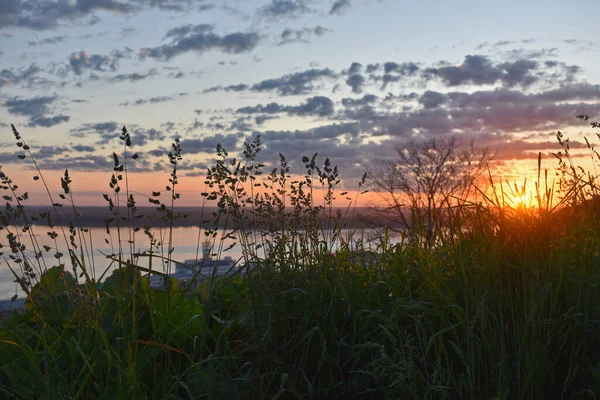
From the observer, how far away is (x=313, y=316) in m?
3.23

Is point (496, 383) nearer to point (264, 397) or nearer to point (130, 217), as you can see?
point (264, 397)

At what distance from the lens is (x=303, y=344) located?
3125 mm

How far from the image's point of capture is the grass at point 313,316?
283 cm

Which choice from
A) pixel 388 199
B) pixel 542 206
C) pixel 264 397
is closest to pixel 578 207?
pixel 542 206

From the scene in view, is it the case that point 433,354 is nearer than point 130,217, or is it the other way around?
point 433,354

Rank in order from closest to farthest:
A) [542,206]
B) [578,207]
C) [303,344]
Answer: [303,344], [542,206], [578,207]

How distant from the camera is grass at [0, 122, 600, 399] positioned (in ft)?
9.29

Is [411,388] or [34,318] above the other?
[34,318]

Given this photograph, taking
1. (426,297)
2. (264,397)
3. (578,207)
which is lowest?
(264,397)

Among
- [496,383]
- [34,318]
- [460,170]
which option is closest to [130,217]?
[34,318]

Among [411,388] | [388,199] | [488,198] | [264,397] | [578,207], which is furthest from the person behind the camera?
[388,199]

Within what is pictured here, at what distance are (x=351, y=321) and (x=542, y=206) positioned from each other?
4.56ft

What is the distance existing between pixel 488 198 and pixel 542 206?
0.37 metres

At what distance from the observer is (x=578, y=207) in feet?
13.9
